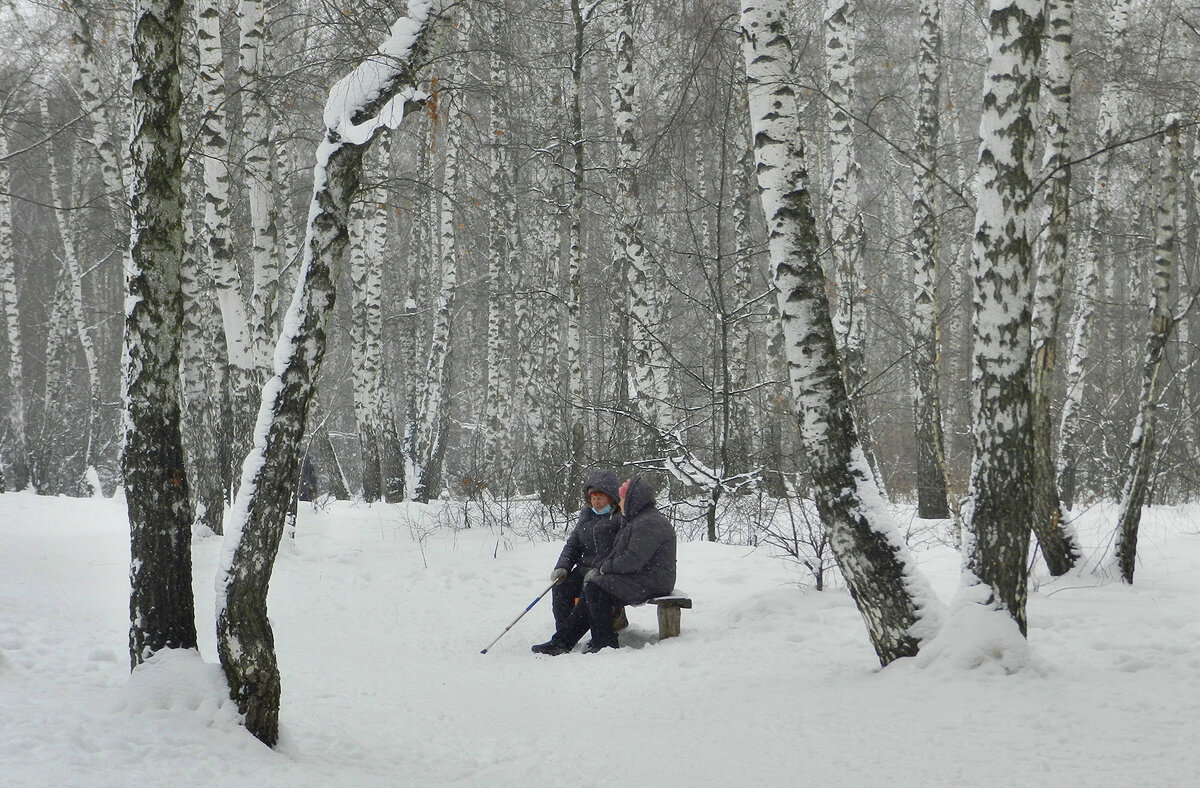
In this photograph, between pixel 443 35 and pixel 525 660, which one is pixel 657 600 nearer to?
pixel 525 660

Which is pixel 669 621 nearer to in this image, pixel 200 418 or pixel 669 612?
pixel 669 612

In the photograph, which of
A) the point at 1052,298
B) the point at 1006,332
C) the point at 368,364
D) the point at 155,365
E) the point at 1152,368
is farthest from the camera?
the point at 368,364

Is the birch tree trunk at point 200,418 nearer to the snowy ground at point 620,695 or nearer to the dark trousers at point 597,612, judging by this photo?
the snowy ground at point 620,695

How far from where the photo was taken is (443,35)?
442cm

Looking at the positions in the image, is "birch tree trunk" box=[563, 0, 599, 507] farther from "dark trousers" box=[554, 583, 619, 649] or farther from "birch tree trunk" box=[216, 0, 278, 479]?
"dark trousers" box=[554, 583, 619, 649]

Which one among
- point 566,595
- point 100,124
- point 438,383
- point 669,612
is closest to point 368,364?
point 438,383

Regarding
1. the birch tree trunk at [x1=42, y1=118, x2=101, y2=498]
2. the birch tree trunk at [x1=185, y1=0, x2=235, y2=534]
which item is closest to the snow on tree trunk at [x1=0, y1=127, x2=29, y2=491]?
the birch tree trunk at [x1=42, y1=118, x2=101, y2=498]

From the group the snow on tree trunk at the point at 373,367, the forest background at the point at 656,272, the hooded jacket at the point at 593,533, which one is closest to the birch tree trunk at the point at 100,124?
the forest background at the point at 656,272

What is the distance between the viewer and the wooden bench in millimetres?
6270

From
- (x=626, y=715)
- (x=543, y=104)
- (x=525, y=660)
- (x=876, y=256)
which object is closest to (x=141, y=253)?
(x=626, y=715)

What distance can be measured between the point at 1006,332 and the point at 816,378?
0.94 m

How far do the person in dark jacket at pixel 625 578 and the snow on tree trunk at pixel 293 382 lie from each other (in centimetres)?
287

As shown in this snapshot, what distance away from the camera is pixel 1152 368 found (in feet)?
20.5

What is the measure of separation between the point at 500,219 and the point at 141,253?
1151 centimetres
